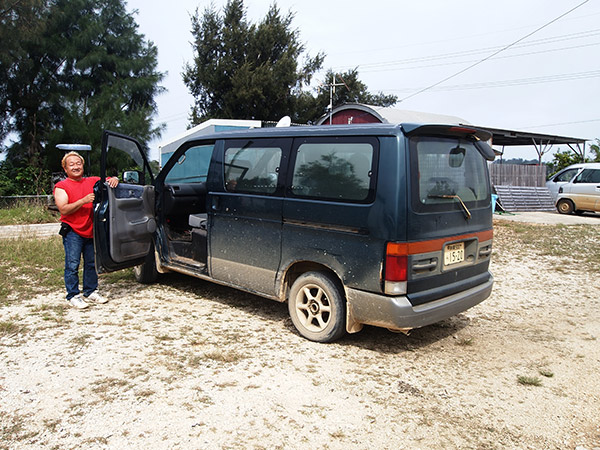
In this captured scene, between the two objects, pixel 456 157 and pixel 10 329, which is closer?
pixel 456 157

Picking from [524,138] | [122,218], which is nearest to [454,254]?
[122,218]

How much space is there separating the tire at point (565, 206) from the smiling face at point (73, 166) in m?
17.0

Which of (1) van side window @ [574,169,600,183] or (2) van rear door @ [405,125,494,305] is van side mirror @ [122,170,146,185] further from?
(1) van side window @ [574,169,600,183]

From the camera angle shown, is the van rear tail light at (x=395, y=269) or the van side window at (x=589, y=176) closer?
the van rear tail light at (x=395, y=269)

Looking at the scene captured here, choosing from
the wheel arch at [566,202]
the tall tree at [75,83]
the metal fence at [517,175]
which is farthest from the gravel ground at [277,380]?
the tall tree at [75,83]

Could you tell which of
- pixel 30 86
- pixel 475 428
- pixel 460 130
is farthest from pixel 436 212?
pixel 30 86

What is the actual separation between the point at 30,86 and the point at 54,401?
20351mm

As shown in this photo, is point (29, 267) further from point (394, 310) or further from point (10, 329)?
point (394, 310)

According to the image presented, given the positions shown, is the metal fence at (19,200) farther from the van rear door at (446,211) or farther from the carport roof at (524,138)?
the carport roof at (524,138)

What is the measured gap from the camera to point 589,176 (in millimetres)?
16141

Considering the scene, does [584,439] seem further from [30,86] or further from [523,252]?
[30,86]

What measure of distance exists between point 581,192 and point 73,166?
16.8 metres

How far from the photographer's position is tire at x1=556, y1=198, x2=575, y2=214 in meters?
16.9

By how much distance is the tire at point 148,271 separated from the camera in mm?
5845
